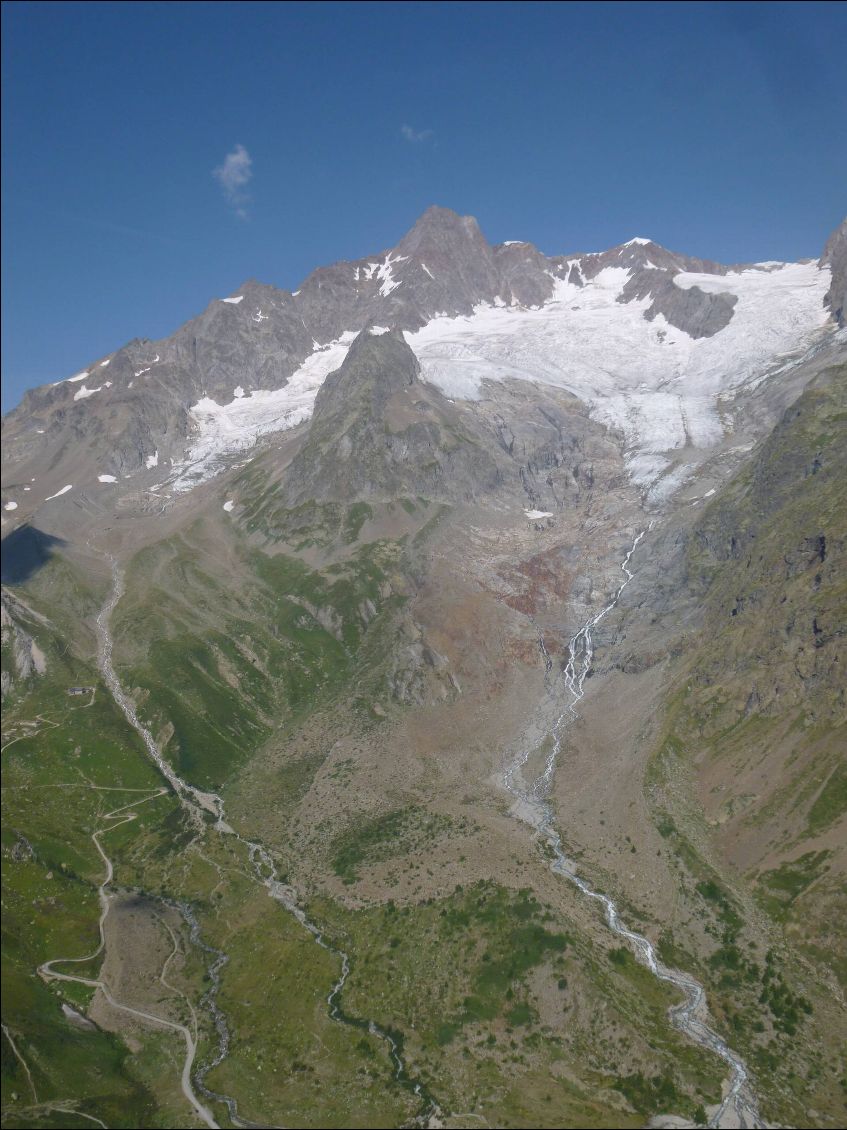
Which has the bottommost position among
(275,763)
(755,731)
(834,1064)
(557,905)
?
(834,1064)

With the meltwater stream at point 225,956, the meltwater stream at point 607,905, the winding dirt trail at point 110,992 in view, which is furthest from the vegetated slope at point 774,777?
the winding dirt trail at point 110,992

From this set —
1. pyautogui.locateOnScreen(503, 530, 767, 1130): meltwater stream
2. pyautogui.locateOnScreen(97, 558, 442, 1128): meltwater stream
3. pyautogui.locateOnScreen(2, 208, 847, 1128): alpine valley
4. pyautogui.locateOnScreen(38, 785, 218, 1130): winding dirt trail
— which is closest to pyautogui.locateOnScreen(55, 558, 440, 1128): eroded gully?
pyautogui.locateOnScreen(97, 558, 442, 1128): meltwater stream

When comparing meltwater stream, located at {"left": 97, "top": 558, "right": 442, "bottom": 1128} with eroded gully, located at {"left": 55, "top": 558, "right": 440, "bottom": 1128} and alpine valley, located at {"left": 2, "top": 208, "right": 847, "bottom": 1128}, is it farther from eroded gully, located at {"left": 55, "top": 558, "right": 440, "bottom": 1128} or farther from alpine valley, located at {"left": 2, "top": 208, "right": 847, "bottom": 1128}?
alpine valley, located at {"left": 2, "top": 208, "right": 847, "bottom": 1128}

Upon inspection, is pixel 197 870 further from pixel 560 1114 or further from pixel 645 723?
pixel 645 723

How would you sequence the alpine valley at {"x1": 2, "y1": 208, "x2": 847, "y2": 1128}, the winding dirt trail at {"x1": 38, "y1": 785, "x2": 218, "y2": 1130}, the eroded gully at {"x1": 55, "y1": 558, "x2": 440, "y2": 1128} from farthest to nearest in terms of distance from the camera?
the alpine valley at {"x1": 2, "y1": 208, "x2": 847, "y2": 1128} < the winding dirt trail at {"x1": 38, "y1": 785, "x2": 218, "y2": 1130} < the eroded gully at {"x1": 55, "y1": 558, "x2": 440, "y2": 1128}

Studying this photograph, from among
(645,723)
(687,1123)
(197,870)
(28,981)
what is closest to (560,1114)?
(687,1123)

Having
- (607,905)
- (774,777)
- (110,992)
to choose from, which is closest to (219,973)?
(110,992)

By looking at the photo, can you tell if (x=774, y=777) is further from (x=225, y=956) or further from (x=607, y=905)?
(x=225, y=956)
